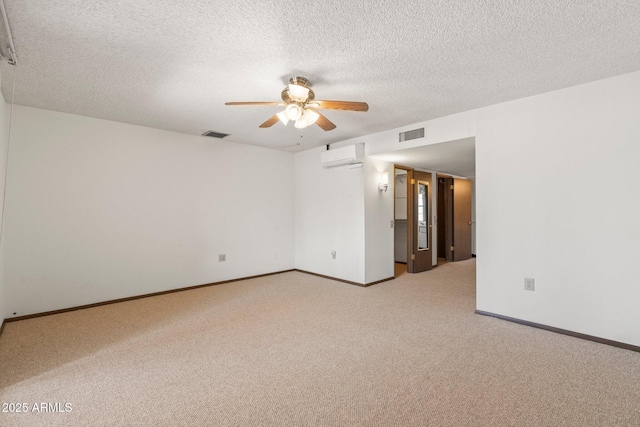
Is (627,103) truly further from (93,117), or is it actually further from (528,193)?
(93,117)

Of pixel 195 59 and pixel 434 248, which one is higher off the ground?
pixel 195 59

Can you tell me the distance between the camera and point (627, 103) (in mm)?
2738

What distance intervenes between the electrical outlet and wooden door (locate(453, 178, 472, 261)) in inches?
168

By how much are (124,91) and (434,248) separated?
6.19 metres

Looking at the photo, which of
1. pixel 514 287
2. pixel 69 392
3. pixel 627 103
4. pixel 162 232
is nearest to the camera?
pixel 69 392

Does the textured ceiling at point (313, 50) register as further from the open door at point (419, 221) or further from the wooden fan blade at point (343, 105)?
the open door at point (419, 221)

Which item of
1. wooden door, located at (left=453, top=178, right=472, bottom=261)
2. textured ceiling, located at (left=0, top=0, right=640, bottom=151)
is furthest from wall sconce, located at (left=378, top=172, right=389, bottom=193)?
wooden door, located at (left=453, top=178, right=472, bottom=261)

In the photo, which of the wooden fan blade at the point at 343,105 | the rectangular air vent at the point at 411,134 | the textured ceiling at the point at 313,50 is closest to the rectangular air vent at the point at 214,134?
the textured ceiling at the point at 313,50

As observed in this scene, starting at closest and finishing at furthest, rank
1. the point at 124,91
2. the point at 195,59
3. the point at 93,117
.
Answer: the point at 195,59, the point at 124,91, the point at 93,117

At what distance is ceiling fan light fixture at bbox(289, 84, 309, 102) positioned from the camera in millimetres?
2689

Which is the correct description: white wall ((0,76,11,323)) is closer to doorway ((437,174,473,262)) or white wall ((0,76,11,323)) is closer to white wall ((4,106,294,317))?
white wall ((4,106,294,317))

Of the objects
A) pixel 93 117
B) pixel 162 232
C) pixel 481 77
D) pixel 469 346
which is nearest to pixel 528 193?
pixel 481 77

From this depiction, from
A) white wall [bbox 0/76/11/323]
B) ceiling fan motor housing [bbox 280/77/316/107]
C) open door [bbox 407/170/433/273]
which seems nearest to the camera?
ceiling fan motor housing [bbox 280/77/316/107]

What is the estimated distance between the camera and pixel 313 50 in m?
2.36
